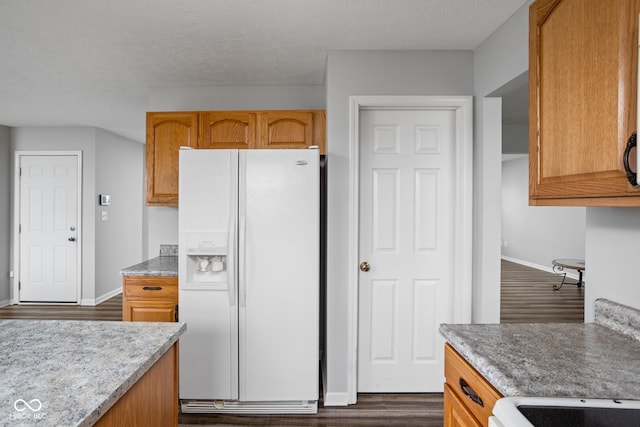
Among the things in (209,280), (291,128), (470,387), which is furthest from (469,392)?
(291,128)

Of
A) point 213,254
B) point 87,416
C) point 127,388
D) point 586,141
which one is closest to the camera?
point 87,416

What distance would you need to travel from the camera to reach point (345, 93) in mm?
2535

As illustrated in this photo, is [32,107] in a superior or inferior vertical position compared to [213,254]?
superior

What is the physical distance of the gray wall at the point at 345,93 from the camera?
2535mm

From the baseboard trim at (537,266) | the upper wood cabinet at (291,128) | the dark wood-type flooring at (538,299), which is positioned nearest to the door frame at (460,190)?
the upper wood cabinet at (291,128)

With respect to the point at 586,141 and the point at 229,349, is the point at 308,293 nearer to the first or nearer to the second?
the point at 229,349

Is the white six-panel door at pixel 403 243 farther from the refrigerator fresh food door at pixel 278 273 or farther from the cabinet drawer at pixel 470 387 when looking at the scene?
the cabinet drawer at pixel 470 387

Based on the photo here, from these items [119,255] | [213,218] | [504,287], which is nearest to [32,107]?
[119,255]

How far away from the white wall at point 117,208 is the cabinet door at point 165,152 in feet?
8.37

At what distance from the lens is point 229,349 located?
242 cm

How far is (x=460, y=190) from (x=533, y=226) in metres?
6.86

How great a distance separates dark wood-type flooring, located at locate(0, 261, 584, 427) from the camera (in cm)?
237

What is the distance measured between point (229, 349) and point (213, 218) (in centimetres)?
88

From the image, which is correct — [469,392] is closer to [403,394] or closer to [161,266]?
[403,394]
